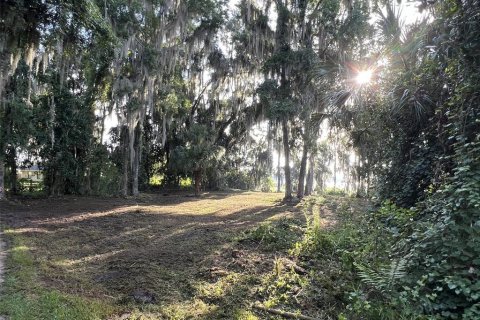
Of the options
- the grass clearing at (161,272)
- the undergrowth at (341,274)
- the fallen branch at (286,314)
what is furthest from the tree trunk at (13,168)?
the fallen branch at (286,314)

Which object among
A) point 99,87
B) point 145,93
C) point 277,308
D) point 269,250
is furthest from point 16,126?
point 277,308

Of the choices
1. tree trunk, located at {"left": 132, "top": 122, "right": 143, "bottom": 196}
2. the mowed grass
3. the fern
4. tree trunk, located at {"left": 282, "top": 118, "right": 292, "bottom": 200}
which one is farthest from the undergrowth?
tree trunk, located at {"left": 132, "top": 122, "right": 143, "bottom": 196}

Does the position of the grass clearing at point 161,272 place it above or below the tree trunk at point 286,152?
below

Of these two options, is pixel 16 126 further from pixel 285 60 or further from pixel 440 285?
pixel 440 285

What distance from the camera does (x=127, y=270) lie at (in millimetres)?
4605

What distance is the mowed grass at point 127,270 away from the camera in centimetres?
337

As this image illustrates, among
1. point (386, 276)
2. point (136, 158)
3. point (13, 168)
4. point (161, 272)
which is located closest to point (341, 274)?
point (386, 276)

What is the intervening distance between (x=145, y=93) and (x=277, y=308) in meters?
12.3

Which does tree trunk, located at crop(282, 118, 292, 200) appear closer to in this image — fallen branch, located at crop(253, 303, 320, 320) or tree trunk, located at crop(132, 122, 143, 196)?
tree trunk, located at crop(132, 122, 143, 196)

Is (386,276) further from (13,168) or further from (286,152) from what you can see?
(13,168)

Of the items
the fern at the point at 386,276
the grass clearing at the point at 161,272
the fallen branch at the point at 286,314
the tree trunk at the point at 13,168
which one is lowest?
the fallen branch at the point at 286,314

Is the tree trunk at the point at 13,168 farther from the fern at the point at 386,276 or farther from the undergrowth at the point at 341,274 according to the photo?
the fern at the point at 386,276

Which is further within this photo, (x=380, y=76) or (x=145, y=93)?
(x=145, y=93)

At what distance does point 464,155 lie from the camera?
135 inches
